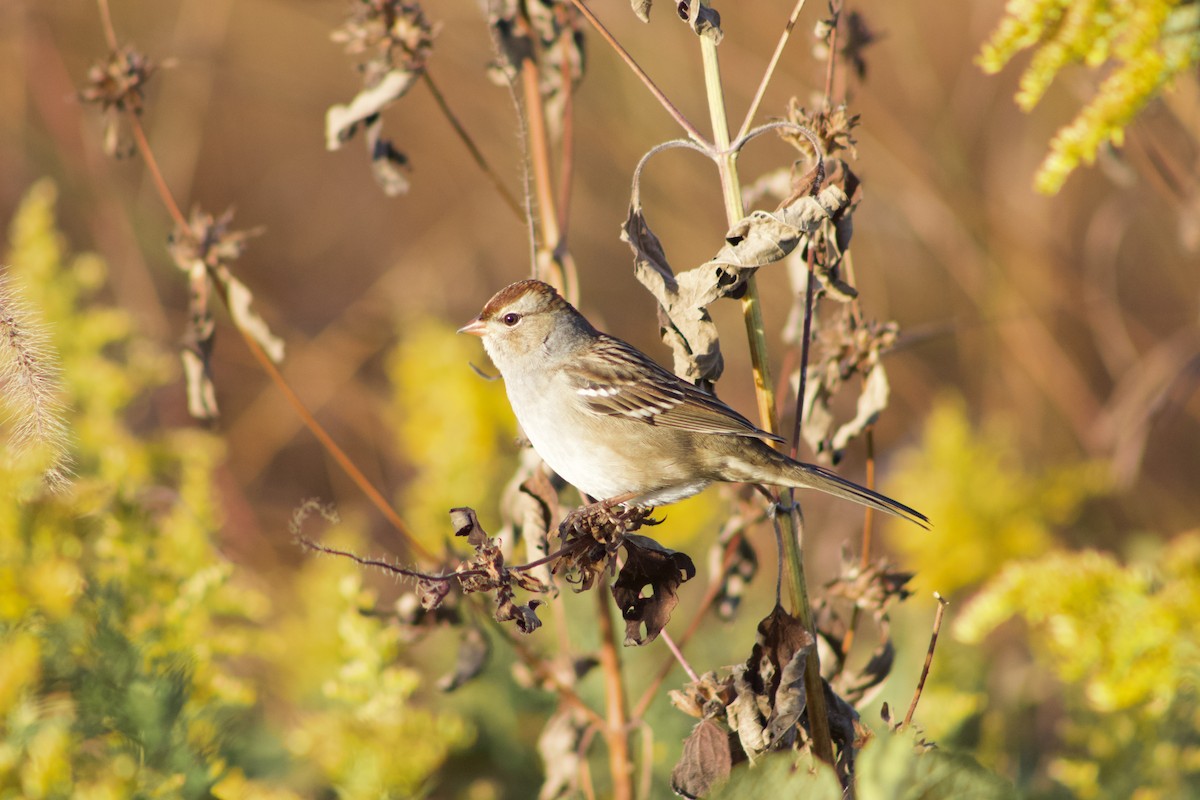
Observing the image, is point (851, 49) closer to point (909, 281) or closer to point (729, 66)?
point (729, 66)

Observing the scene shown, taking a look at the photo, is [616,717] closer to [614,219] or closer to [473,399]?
[473,399]

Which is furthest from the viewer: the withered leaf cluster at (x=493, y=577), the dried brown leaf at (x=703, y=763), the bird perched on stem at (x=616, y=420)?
the bird perched on stem at (x=616, y=420)

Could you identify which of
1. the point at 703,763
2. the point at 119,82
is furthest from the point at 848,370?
the point at 119,82

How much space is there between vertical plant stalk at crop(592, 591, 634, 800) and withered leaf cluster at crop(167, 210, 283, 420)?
3.01ft

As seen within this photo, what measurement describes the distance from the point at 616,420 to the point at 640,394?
11cm

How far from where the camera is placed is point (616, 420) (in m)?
2.15

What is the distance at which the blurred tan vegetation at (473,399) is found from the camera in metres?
2.40

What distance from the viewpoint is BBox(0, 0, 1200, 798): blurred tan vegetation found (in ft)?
7.88

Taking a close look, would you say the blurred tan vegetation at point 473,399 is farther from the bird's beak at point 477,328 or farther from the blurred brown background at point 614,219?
the bird's beak at point 477,328

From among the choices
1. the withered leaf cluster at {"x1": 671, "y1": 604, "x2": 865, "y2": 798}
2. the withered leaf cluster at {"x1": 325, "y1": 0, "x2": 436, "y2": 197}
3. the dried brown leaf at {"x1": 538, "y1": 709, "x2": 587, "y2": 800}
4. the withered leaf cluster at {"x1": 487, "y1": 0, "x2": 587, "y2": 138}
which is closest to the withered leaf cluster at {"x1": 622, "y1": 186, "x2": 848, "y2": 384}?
the withered leaf cluster at {"x1": 671, "y1": 604, "x2": 865, "y2": 798}

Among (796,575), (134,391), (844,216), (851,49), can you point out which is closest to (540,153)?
(851,49)

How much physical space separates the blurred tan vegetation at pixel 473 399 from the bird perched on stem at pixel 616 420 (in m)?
0.55

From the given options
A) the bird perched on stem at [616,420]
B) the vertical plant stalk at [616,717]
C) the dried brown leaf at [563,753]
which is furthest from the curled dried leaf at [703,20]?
the dried brown leaf at [563,753]

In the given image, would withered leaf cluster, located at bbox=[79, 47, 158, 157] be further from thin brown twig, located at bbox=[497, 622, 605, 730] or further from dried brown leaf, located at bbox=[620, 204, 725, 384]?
thin brown twig, located at bbox=[497, 622, 605, 730]
